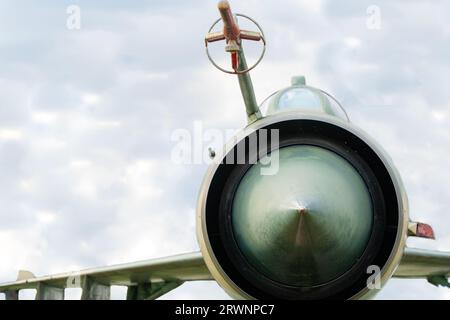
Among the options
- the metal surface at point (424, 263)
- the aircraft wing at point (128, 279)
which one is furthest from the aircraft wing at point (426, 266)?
the aircraft wing at point (128, 279)

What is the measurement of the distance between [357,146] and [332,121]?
1.04ft

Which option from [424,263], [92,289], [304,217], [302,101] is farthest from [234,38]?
[92,289]

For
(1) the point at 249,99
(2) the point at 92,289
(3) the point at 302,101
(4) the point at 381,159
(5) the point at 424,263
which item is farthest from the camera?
(2) the point at 92,289

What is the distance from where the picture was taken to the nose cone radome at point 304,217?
6578 mm

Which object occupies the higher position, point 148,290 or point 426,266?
point 148,290

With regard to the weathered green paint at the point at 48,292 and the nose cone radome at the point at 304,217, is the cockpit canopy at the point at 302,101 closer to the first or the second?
the nose cone radome at the point at 304,217

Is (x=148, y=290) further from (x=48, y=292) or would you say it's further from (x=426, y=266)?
(x=426, y=266)

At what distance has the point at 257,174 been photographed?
7027mm

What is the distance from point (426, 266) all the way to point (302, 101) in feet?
14.3

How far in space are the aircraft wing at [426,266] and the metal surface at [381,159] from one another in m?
3.66

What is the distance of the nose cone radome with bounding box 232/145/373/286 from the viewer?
21.6ft

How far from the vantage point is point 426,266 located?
1185 centimetres

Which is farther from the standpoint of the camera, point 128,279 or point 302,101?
point 128,279
